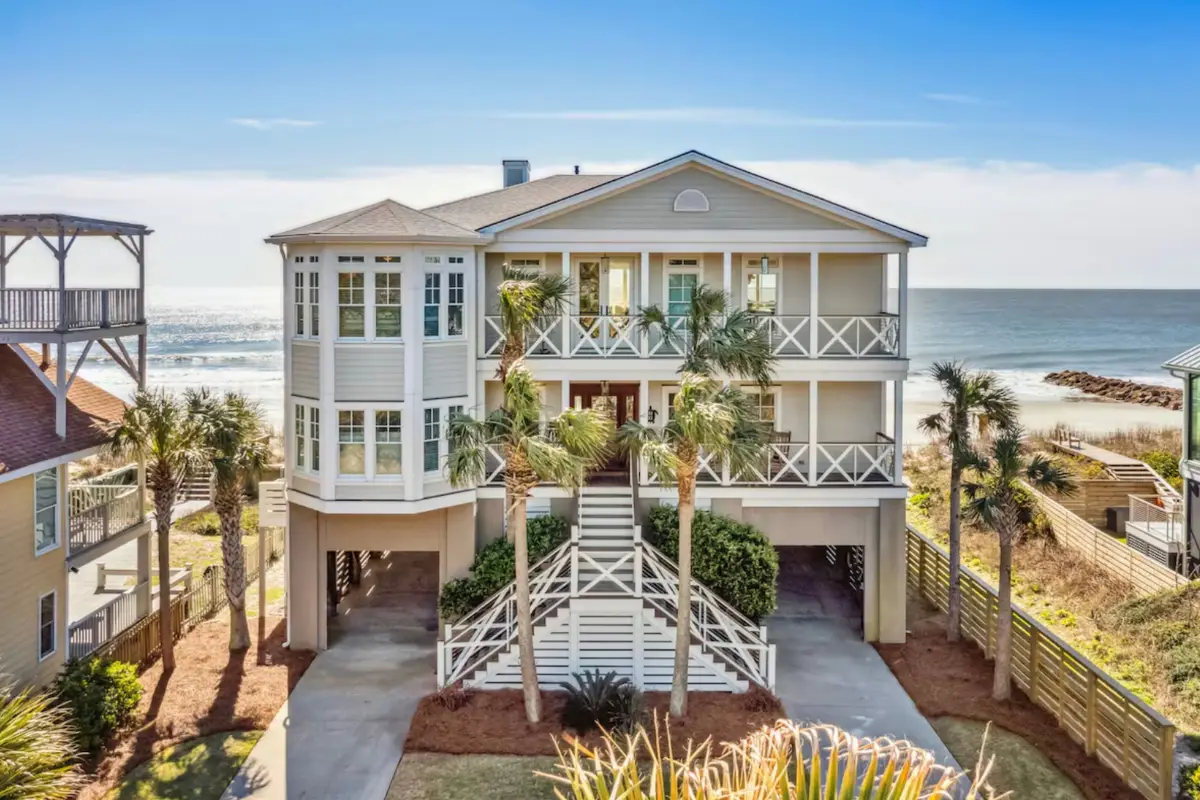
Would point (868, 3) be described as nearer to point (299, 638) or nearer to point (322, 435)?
point (322, 435)

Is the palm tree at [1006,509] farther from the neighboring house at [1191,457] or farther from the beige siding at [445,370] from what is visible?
the beige siding at [445,370]

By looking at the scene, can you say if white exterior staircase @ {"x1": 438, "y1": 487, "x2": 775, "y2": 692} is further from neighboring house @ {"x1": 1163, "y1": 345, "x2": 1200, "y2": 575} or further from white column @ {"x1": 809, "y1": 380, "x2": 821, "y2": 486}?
neighboring house @ {"x1": 1163, "y1": 345, "x2": 1200, "y2": 575}

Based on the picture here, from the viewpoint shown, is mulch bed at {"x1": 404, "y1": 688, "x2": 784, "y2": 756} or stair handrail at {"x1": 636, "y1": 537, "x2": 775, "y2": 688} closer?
mulch bed at {"x1": 404, "y1": 688, "x2": 784, "y2": 756}

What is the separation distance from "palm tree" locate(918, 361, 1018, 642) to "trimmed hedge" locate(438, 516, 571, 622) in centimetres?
791

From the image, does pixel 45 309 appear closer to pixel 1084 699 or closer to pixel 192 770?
pixel 192 770

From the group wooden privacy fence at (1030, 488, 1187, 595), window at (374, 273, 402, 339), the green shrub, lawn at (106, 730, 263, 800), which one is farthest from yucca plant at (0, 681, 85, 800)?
wooden privacy fence at (1030, 488, 1187, 595)

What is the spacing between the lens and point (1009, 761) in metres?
14.2

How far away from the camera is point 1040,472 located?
15852 mm

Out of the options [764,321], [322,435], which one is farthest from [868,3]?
[322,435]

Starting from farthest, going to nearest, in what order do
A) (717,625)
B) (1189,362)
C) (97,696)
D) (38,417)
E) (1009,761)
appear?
(1189,362) < (717,625) < (38,417) < (97,696) < (1009,761)

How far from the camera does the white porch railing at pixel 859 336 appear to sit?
64.6 ft

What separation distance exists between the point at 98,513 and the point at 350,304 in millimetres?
6095

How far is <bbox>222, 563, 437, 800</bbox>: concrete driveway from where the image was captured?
45.0ft

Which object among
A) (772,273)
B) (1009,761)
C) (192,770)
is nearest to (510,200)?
(772,273)
